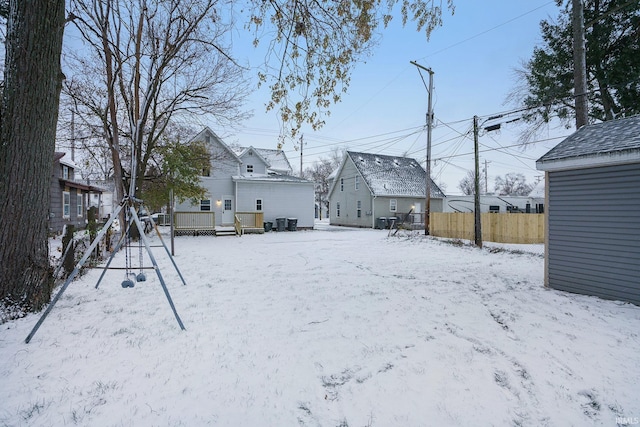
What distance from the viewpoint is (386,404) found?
255 centimetres

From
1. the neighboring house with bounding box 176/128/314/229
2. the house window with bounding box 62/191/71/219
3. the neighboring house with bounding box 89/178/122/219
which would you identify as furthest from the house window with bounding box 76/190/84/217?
the neighboring house with bounding box 176/128/314/229

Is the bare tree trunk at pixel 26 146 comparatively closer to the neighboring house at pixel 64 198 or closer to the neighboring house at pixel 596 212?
the neighboring house at pixel 596 212

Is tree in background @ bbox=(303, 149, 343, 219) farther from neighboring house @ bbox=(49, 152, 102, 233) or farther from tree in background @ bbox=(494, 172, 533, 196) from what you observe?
tree in background @ bbox=(494, 172, 533, 196)

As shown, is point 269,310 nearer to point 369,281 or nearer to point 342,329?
point 342,329

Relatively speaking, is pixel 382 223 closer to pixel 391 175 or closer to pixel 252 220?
pixel 391 175

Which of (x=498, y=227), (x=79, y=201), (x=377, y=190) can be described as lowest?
(x=498, y=227)

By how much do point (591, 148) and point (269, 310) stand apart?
6.48 m

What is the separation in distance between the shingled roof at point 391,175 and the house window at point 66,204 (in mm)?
19670

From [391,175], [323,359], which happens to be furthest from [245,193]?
[323,359]

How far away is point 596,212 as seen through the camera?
5.55 metres

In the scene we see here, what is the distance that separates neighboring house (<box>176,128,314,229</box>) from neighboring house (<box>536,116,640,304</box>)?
16383mm

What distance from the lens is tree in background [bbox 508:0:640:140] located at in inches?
447

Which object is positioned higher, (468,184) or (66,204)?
(468,184)

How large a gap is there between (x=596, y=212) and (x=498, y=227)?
8.73 metres
